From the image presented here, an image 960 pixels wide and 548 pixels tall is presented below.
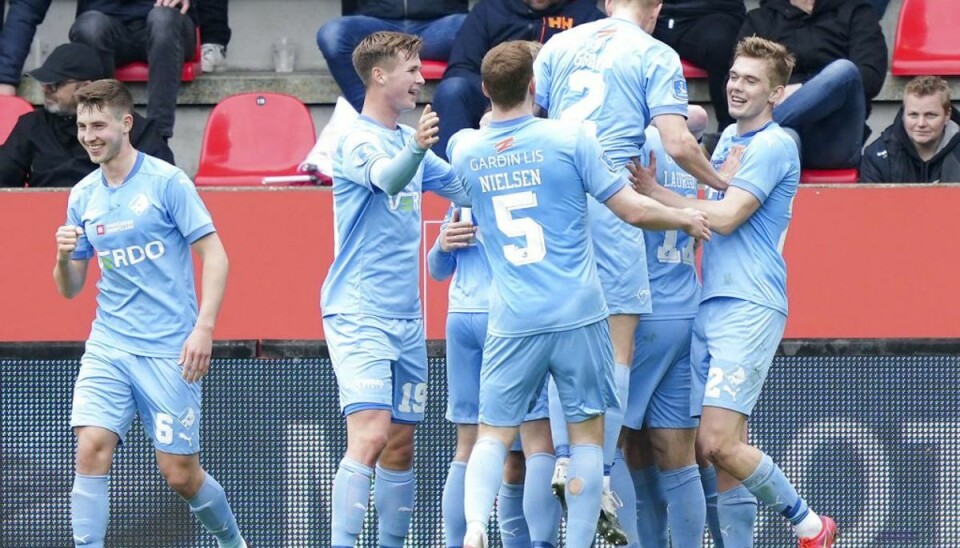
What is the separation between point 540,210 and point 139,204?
1.76 meters

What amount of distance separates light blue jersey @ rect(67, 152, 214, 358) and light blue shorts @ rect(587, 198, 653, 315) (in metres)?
1.59

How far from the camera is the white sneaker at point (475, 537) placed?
5973mm

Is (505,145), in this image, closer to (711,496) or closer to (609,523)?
(609,523)

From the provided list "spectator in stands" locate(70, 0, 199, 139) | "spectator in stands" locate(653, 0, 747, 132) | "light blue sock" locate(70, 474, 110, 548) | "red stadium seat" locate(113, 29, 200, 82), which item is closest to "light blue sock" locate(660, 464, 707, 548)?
"light blue sock" locate(70, 474, 110, 548)

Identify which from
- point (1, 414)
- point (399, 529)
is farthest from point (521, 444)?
point (1, 414)

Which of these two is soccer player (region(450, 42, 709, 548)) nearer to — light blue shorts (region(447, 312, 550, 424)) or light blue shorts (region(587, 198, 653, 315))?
light blue shorts (region(587, 198, 653, 315))

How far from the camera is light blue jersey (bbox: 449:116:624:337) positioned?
6168 millimetres

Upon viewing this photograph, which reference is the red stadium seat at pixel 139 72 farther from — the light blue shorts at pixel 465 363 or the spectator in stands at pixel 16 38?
the light blue shorts at pixel 465 363

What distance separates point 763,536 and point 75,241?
3.30 meters

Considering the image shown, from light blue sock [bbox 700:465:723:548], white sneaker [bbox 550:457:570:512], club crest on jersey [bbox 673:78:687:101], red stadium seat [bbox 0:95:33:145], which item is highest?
club crest on jersey [bbox 673:78:687:101]

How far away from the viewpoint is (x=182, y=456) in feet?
22.7

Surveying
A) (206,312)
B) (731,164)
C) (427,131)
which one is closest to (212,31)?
(206,312)

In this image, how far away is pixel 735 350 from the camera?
→ 22.0ft

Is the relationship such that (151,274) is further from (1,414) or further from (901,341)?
(901,341)
